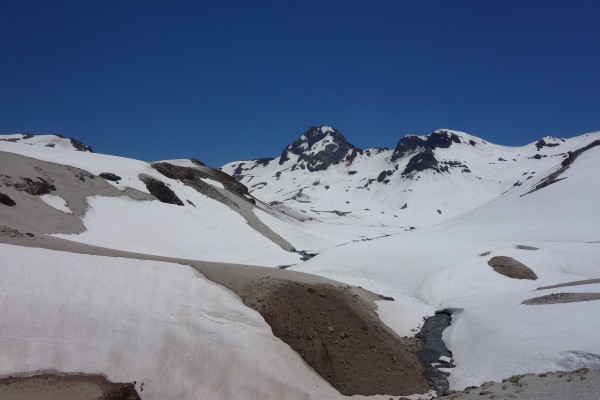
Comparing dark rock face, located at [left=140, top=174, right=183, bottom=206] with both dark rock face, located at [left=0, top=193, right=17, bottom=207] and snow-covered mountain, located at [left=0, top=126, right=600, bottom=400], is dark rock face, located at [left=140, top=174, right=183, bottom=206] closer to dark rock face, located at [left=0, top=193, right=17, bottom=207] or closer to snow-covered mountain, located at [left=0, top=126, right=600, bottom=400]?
snow-covered mountain, located at [left=0, top=126, right=600, bottom=400]

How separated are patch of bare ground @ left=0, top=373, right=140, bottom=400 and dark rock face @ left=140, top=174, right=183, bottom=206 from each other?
1645 inches

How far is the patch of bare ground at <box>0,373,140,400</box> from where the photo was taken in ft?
42.3

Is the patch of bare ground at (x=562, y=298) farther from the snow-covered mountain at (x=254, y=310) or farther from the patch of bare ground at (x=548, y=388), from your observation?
the patch of bare ground at (x=548, y=388)

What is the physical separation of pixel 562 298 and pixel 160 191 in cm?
4630

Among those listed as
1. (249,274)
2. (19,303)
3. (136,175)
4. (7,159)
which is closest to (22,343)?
(19,303)

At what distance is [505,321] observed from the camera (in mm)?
22750

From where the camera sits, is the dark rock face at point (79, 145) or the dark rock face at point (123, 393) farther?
the dark rock face at point (79, 145)

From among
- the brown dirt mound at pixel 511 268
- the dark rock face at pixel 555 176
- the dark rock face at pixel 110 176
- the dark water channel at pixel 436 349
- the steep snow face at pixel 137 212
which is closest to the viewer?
the dark water channel at pixel 436 349

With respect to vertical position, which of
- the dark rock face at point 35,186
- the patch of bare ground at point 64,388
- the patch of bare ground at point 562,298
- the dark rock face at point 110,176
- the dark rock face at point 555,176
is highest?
the dark rock face at point 555,176

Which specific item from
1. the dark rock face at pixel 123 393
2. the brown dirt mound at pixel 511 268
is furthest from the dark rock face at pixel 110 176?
the brown dirt mound at pixel 511 268

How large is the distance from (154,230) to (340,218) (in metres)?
101

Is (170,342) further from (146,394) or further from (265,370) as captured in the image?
(265,370)

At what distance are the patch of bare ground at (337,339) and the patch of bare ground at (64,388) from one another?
6.86 metres

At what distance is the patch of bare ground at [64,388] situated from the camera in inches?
507
